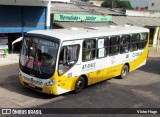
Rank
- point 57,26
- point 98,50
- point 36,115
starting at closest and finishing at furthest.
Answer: point 36,115 → point 98,50 → point 57,26

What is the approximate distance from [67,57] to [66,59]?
10 cm

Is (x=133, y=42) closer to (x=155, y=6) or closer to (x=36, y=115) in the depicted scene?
(x=36, y=115)

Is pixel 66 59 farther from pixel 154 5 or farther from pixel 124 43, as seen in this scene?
pixel 154 5

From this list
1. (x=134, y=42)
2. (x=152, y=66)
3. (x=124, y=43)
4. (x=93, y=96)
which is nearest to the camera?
(x=93, y=96)

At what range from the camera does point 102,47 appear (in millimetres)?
14250

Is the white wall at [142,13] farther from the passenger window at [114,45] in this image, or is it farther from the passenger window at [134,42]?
the passenger window at [114,45]

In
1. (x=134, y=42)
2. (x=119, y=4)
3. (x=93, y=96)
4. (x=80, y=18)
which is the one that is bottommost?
(x=93, y=96)

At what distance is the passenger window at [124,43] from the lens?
1588 cm

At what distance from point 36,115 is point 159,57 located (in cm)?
1850

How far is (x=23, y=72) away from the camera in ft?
40.9

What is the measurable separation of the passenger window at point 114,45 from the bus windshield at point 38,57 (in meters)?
4.14

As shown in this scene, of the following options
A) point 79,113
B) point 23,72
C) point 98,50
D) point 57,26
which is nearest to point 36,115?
point 79,113

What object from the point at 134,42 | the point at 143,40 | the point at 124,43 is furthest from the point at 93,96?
the point at 143,40

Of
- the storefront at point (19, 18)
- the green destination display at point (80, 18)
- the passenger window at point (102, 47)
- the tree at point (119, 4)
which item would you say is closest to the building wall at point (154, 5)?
the tree at point (119, 4)
